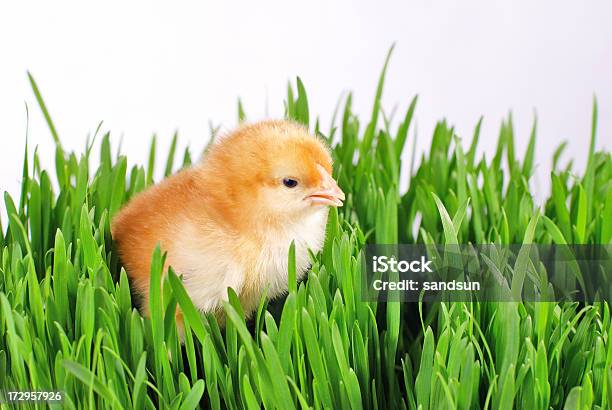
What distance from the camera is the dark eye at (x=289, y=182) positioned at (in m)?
0.78

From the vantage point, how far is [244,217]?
792 millimetres

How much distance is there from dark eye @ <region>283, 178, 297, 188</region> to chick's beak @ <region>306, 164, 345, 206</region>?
0.02 metres

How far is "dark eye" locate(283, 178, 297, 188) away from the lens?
2.54ft

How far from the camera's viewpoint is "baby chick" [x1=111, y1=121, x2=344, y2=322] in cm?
78

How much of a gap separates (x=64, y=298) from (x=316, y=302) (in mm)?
237

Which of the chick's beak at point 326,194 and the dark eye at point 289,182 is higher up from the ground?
the dark eye at point 289,182

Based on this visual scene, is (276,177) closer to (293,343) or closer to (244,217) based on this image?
(244,217)

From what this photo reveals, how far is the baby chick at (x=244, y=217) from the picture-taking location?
0.78 m

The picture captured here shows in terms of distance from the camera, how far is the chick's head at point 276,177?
77cm

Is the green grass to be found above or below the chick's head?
below

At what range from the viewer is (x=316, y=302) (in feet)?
2.63

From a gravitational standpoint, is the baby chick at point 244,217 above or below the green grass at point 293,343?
above

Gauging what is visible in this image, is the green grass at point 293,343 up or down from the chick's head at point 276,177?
down

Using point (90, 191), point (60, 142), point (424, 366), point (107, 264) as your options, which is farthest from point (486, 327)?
point (60, 142)
